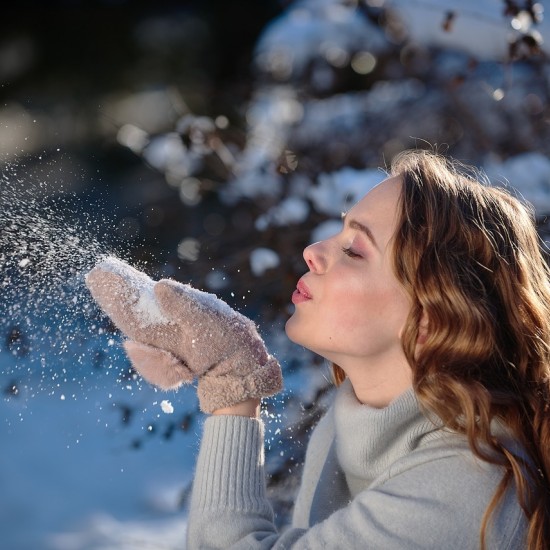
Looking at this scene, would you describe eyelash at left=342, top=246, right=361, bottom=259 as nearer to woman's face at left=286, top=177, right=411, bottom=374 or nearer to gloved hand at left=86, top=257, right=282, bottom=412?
woman's face at left=286, top=177, right=411, bottom=374

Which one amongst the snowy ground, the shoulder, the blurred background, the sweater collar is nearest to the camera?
the shoulder

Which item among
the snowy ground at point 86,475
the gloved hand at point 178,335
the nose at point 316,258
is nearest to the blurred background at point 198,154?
the snowy ground at point 86,475

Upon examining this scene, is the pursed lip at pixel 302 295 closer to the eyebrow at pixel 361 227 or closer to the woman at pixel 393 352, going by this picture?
the woman at pixel 393 352

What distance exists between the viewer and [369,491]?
1333mm

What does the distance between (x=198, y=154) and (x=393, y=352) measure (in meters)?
1.62

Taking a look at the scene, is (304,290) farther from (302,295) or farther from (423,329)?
(423,329)

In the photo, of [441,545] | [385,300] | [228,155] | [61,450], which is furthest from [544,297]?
[61,450]

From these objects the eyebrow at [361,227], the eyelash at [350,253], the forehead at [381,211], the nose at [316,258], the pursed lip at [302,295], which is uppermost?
the forehead at [381,211]

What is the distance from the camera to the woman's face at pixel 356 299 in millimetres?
1444

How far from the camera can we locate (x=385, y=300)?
4.82 feet

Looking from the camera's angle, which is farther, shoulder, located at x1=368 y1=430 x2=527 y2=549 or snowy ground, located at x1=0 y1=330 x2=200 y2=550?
snowy ground, located at x1=0 y1=330 x2=200 y2=550

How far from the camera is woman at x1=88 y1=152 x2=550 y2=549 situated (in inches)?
53.4

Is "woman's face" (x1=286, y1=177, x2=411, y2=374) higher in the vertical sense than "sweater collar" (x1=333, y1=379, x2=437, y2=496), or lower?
higher

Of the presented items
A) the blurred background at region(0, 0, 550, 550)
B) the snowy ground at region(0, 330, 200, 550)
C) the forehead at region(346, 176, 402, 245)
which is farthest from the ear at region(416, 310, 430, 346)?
the snowy ground at region(0, 330, 200, 550)
